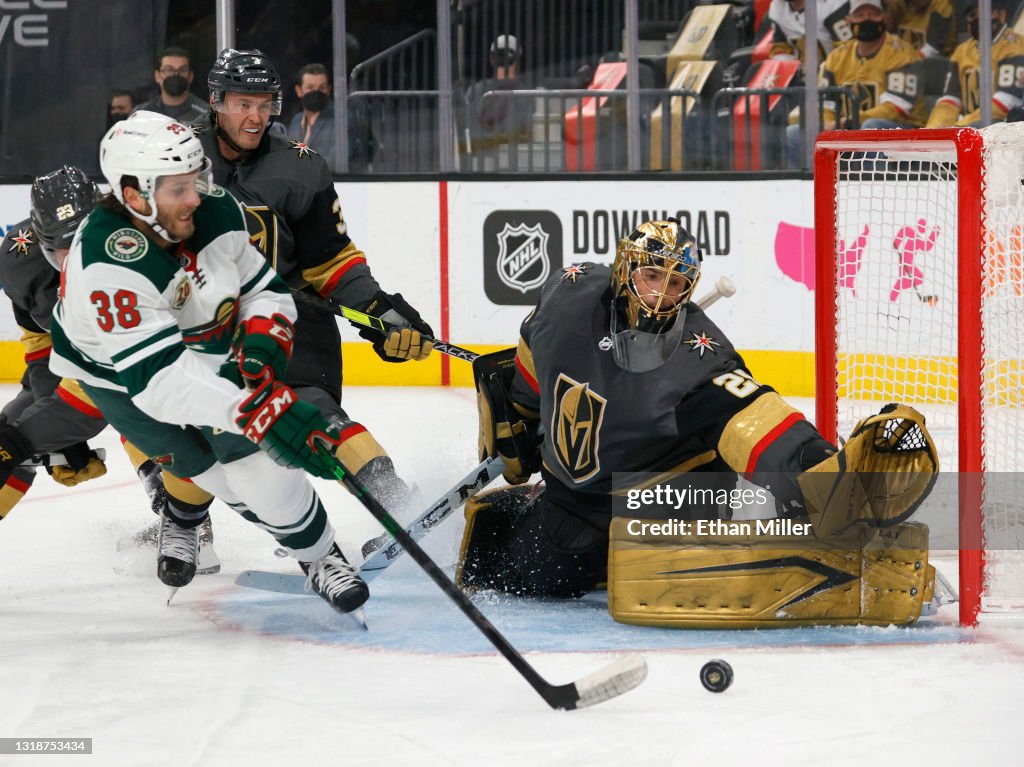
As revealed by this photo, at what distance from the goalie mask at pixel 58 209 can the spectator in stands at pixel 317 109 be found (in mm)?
3269

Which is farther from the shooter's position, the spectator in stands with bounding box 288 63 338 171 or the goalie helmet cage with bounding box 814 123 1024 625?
the spectator in stands with bounding box 288 63 338 171

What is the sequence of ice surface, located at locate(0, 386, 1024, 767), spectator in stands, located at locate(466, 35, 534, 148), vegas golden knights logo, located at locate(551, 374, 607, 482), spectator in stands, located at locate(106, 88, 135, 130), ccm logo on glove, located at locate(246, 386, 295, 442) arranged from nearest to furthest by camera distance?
ice surface, located at locate(0, 386, 1024, 767)
ccm logo on glove, located at locate(246, 386, 295, 442)
vegas golden knights logo, located at locate(551, 374, 607, 482)
spectator in stands, located at locate(466, 35, 534, 148)
spectator in stands, located at locate(106, 88, 135, 130)

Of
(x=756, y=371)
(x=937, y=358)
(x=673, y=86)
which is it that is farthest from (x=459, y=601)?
(x=673, y=86)

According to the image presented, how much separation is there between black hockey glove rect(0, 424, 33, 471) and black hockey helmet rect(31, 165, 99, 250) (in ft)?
1.25

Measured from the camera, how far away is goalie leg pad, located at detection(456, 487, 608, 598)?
2943 mm

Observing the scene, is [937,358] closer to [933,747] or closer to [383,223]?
[933,747]

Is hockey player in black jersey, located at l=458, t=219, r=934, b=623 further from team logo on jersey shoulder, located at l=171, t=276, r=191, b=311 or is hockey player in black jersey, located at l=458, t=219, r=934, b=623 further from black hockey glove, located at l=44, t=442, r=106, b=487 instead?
black hockey glove, located at l=44, t=442, r=106, b=487

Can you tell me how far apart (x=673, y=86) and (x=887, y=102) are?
857mm

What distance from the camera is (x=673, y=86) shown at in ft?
19.9

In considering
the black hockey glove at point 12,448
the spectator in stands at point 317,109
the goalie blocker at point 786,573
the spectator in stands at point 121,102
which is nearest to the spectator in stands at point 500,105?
the spectator in stands at point 317,109

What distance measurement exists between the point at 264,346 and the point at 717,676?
0.96 m

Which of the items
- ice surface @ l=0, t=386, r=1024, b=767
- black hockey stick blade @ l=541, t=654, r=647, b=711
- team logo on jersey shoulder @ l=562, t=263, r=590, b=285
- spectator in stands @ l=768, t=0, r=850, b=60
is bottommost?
ice surface @ l=0, t=386, r=1024, b=767

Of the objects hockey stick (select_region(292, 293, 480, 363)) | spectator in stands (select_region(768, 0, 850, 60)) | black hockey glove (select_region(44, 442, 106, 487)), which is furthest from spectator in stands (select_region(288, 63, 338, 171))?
black hockey glove (select_region(44, 442, 106, 487))

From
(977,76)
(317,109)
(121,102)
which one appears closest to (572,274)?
(977,76)
